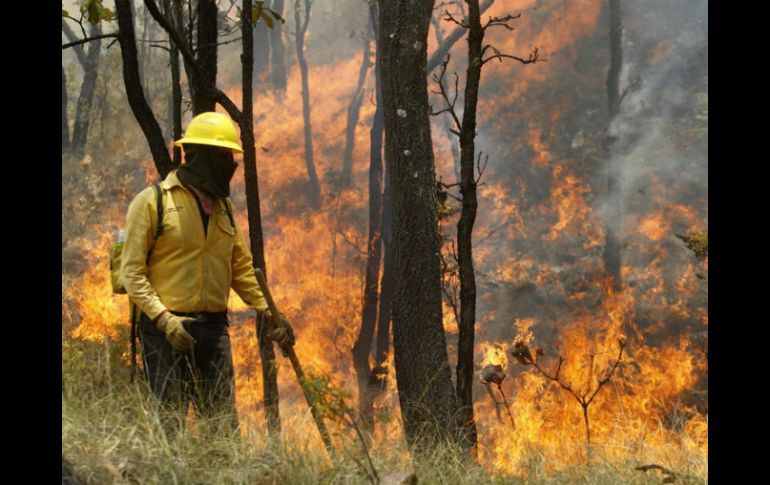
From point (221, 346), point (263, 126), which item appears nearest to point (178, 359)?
point (221, 346)

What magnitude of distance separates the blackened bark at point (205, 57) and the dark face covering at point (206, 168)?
245cm

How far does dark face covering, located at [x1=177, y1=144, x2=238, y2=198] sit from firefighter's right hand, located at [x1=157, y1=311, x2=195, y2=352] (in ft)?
2.46

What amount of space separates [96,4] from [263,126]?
17685 millimetres

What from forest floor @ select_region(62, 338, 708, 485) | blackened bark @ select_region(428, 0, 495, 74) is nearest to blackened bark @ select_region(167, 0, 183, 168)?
forest floor @ select_region(62, 338, 708, 485)

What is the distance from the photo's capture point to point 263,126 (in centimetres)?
2305

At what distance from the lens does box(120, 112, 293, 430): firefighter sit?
4.18 m

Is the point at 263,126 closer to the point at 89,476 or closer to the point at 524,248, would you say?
the point at 524,248

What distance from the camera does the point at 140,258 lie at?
4176 millimetres

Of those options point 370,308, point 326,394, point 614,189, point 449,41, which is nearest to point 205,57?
point 326,394

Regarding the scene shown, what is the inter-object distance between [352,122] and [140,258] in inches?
680

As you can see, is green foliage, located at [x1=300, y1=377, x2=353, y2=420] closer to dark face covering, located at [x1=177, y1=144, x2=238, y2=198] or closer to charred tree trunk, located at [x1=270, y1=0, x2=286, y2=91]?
dark face covering, located at [x1=177, y1=144, x2=238, y2=198]

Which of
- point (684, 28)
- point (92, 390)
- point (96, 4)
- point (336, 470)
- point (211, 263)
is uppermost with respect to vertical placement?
point (684, 28)

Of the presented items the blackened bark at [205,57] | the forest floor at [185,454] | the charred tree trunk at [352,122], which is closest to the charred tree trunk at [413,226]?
the forest floor at [185,454]

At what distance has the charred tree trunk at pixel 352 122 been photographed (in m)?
21.0
